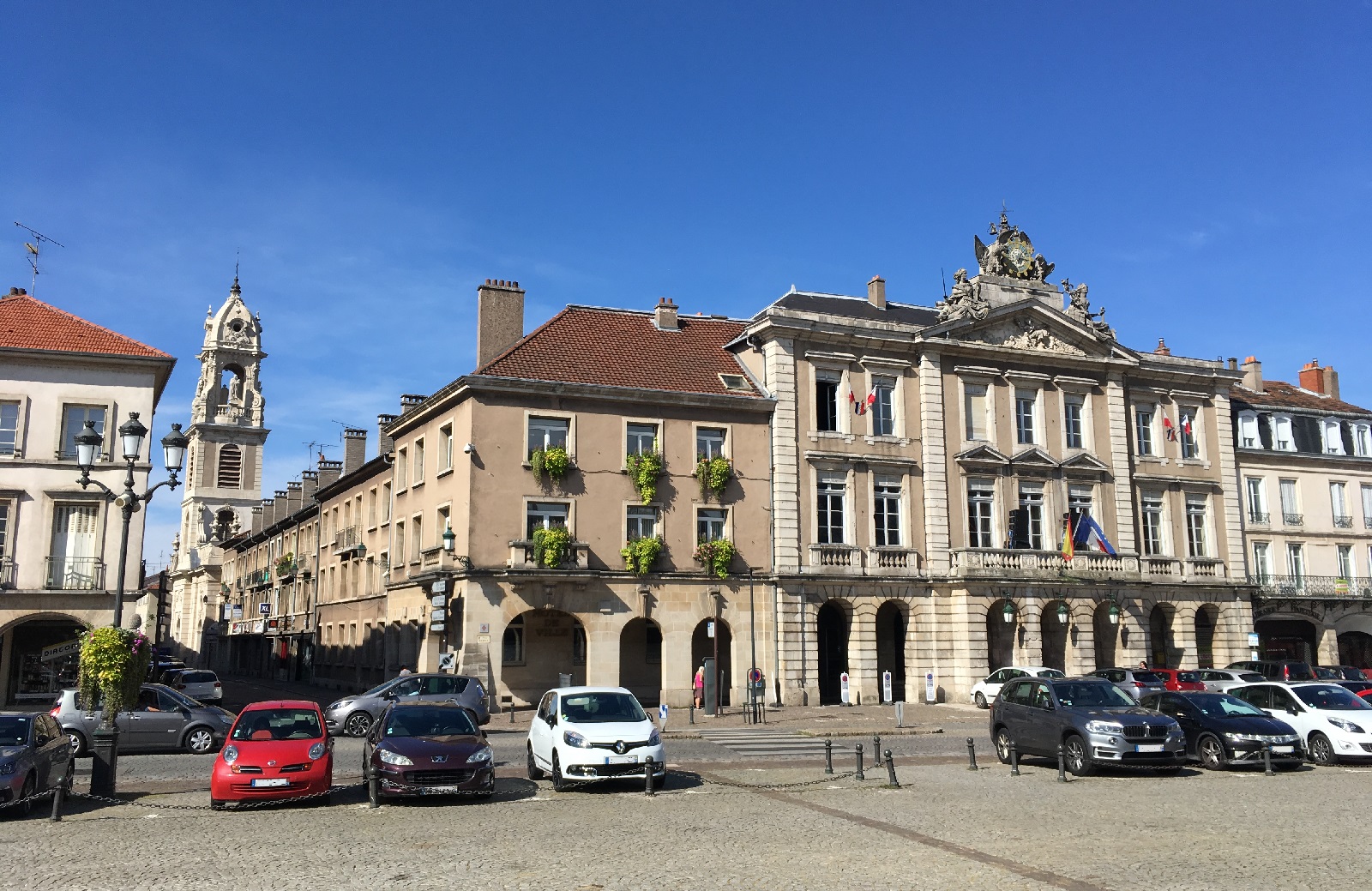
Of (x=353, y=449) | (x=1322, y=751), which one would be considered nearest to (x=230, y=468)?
(x=353, y=449)

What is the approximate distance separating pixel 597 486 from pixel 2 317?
18.4m

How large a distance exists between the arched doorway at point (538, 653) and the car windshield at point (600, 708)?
15.7 meters

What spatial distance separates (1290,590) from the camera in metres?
49.6

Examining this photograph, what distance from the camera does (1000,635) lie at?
4091 centimetres

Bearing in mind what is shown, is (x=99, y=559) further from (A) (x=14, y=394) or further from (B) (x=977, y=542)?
(B) (x=977, y=542)

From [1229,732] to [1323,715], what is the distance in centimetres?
275

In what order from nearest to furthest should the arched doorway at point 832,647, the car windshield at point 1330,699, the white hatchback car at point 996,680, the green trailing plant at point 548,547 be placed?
the car windshield at point 1330,699 → the green trailing plant at point 548,547 → the white hatchback car at point 996,680 → the arched doorway at point 832,647

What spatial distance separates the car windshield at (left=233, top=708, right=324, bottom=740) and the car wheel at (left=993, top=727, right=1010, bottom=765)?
12.5 m

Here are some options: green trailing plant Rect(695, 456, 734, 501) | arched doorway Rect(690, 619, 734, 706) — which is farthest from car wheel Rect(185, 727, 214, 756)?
green trailing plant Rect(695, 456, 734, 501)

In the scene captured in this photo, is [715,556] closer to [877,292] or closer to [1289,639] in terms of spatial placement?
[877,292]

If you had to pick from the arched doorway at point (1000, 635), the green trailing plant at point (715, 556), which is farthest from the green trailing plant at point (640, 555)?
the arched doorway at point (1000, 635)

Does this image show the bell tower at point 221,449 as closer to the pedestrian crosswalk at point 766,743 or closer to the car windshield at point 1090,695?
the pedestrian crosswalk at point 766,743

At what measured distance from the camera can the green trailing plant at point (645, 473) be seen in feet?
119

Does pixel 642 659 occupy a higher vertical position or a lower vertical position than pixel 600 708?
higher
